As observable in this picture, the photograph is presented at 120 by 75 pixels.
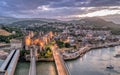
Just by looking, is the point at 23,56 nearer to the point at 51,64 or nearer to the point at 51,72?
the point at 51,64

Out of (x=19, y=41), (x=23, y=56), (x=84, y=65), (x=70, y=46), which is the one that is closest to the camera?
(x=84, y=65)

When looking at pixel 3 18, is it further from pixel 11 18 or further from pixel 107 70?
pixel 107 70

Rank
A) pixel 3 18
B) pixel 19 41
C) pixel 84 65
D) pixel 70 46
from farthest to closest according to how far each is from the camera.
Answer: pixel 3 18, pixel 70 46, pixel 19 41, pixel 84 65

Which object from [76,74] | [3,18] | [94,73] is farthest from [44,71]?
[3,18]

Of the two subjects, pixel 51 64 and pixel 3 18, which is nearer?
pixel 51 64

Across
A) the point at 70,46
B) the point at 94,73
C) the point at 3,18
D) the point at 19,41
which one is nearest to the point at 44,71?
the point at 94,73

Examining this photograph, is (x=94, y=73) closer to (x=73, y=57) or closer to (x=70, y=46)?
(x=73, y=57)

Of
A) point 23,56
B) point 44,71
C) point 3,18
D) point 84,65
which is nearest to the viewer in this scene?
point 44,71

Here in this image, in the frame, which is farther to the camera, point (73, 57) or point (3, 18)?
point (3, 18)

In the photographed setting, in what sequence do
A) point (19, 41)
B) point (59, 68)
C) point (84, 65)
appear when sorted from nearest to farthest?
point (59, 68) → point (84, 65) → point (19, 41)
